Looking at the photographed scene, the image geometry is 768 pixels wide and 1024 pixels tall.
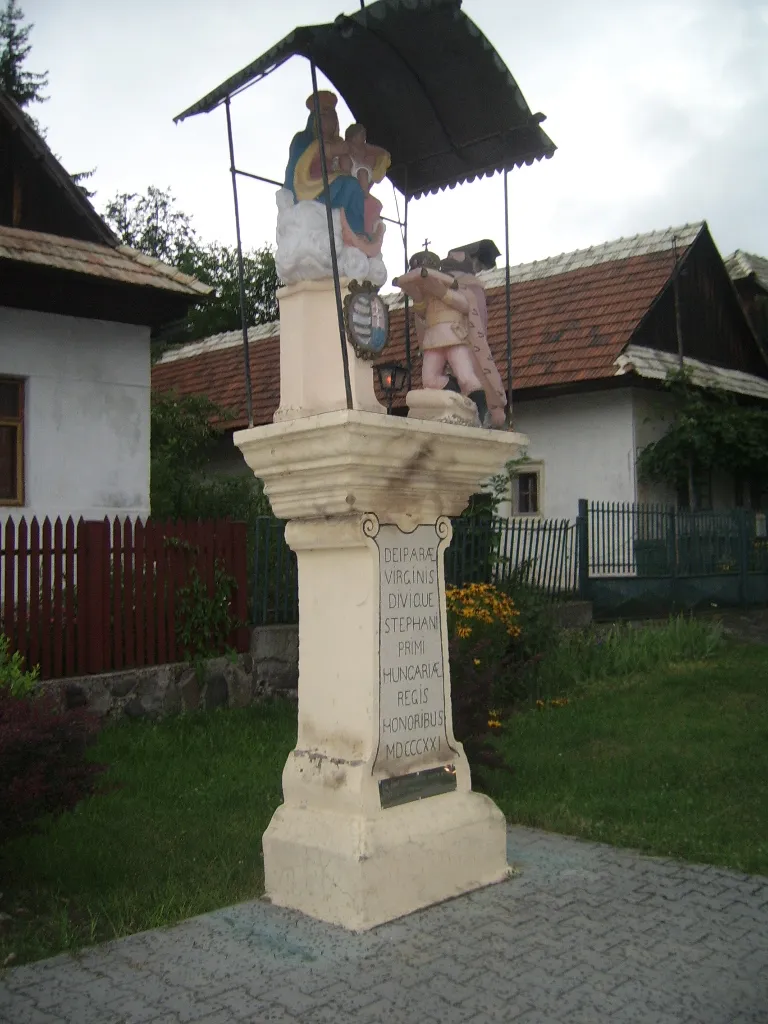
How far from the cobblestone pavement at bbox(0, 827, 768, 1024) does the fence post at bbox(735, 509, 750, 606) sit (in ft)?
35.4

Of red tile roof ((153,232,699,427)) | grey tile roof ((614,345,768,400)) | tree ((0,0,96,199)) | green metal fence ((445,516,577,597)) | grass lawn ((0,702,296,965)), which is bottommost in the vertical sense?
grass lawn ((0,702,296,965))

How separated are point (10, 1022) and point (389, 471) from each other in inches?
91.5

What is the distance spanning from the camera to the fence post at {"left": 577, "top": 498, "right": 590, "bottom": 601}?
12.5 meters

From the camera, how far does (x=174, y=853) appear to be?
208 inches

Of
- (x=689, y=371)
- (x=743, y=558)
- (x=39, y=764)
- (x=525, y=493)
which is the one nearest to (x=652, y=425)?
(x=689, y=371)

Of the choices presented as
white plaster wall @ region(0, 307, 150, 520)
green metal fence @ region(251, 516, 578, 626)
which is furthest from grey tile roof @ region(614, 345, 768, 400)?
white plaster wall @ region(0, 307, 150, 520)

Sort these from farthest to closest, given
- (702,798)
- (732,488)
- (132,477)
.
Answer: (732,488), (132,477), (702,798)

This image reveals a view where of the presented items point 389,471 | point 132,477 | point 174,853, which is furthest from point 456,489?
point 132,477

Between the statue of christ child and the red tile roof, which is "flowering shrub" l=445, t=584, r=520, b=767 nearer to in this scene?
the statue of christ child

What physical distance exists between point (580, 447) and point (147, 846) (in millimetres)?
11831

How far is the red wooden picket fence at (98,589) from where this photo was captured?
825cm

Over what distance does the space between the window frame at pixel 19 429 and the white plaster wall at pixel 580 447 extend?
317 inches

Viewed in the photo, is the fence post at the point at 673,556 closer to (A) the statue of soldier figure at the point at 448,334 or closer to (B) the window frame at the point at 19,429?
(B) the window frame at the point at 19,429

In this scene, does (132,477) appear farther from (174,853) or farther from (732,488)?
(732,488)
